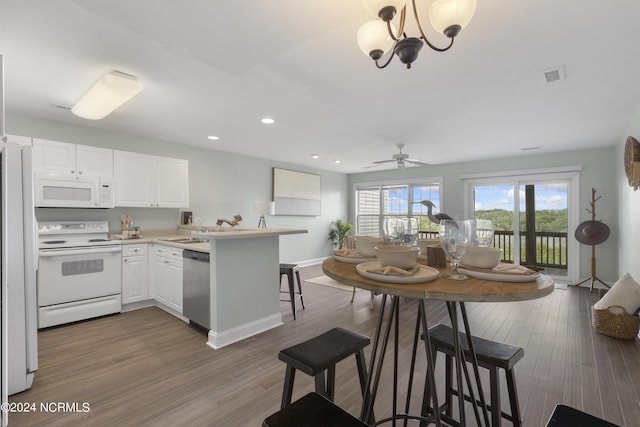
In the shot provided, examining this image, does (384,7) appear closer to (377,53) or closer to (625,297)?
(377,53)

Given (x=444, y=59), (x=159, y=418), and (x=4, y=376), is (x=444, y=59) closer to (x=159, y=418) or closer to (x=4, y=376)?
(x=159, y=418)

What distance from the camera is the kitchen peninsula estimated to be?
2752mm

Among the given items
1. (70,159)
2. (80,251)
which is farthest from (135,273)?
(70,159)

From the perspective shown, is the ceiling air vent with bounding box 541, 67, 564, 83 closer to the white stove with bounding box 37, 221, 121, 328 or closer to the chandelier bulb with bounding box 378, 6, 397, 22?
the chandelier bulb with bounding box 378, 6, 397, 22

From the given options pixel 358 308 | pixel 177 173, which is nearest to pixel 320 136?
pixel 177 173

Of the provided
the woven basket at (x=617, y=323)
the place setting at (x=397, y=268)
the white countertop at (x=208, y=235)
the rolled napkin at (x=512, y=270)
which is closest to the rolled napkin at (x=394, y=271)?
the place setting at (x=397, y=268)

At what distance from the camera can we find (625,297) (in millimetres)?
2971

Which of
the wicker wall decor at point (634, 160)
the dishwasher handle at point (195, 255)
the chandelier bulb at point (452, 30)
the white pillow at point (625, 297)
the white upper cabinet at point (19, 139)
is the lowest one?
the white pillow at point (625, 297)

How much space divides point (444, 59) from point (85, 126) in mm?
4480

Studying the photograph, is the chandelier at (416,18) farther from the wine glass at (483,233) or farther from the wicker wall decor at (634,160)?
the wicker wall decor at (634,160)

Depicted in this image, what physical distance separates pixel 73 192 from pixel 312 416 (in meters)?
4.07

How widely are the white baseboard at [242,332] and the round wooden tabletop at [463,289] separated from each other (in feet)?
7.20

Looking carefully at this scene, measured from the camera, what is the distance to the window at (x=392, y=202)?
23.6 feet

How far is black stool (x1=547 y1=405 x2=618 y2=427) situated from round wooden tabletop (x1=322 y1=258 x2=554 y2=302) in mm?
357
